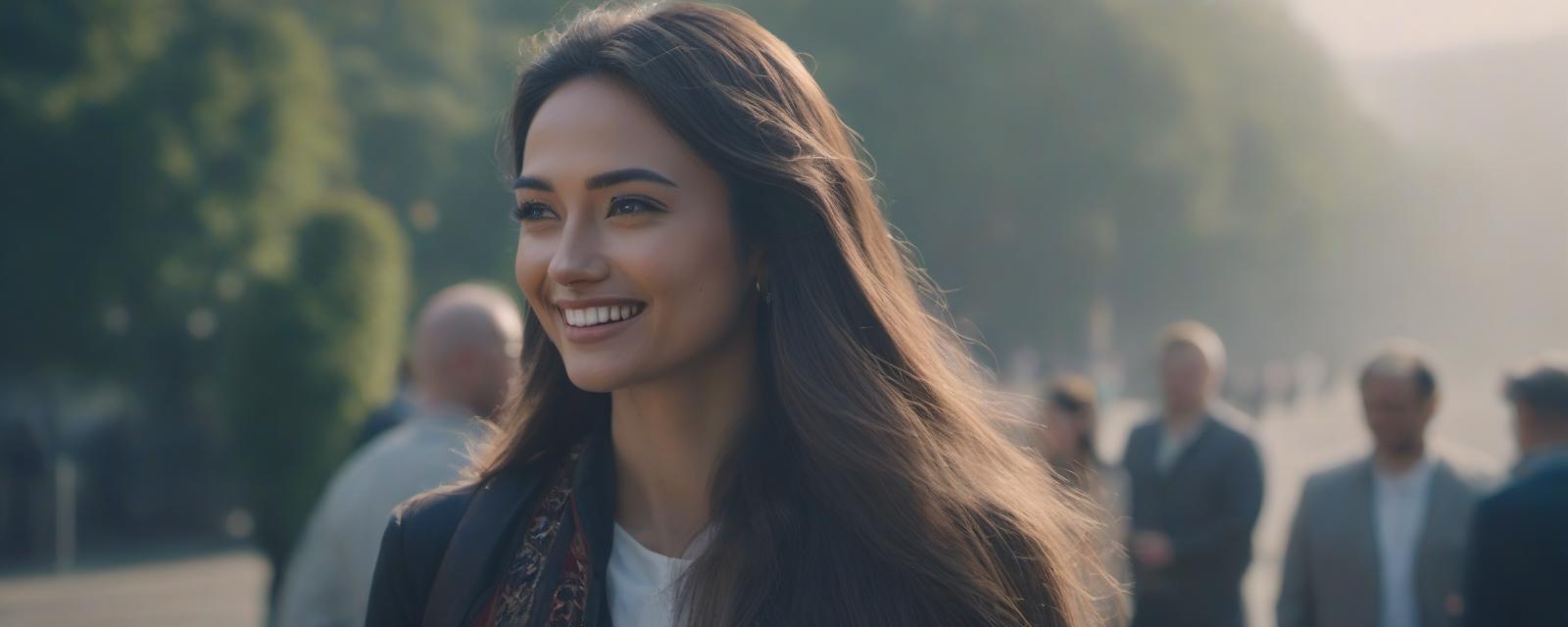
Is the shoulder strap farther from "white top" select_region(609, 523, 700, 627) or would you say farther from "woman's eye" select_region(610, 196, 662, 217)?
"woman's eye" select_region(610, 196, 662, 217)

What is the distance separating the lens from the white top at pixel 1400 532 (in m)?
5.19

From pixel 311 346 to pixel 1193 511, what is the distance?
1056 cm

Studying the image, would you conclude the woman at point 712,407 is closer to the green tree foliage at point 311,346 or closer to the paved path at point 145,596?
the paved path at point 145,596

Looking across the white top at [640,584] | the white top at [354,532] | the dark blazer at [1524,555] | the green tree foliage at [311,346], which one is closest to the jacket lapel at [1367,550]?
the dark blazer at [1524,555]

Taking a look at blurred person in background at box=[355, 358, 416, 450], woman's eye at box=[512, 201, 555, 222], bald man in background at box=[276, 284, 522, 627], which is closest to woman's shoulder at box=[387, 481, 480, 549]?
woman's eye at box=[512, 201, 555, 222]

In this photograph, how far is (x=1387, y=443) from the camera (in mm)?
5316

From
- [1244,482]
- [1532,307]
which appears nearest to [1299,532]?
[1244,482]

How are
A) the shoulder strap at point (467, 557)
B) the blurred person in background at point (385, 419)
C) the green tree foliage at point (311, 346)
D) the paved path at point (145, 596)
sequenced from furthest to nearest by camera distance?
1. the green tree foliage at point (311, 346)
2. the paved path at point (145, 596)
3. the blurred person in background at point (385, 419)
4. the shoulder strap at point (467, 557)

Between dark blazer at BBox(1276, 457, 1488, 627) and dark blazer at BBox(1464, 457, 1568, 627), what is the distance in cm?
121

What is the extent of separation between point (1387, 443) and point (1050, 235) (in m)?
29.3

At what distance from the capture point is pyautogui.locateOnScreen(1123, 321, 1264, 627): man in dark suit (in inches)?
247

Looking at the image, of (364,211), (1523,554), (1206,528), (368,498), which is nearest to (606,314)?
(368,498)

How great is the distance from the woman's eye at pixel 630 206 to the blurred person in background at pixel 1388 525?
12.3ft

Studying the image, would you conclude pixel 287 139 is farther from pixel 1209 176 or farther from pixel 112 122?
pixel 1209 176
